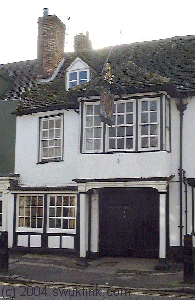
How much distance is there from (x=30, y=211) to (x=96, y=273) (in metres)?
4.68

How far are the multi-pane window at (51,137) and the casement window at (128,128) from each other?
1.89m

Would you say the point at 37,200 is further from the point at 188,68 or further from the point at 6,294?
the point at 188,68

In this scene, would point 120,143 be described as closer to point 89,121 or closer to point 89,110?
point 89,121

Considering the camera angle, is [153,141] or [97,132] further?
[97,132]

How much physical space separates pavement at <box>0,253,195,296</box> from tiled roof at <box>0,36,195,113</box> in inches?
227

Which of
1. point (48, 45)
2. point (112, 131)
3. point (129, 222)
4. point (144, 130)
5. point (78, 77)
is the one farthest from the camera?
point (48, 45)

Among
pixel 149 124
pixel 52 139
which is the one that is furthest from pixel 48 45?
pixel 149 124

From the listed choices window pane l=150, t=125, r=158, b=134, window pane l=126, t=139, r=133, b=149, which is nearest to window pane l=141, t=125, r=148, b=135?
window pane l=150, t=125, r=158, b=134

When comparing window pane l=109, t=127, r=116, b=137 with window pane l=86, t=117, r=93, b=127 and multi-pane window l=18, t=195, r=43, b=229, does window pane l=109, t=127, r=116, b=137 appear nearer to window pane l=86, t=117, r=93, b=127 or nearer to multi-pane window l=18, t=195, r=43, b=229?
window pane l=86, t=117, r=93, b=127

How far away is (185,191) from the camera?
1352 centimetres

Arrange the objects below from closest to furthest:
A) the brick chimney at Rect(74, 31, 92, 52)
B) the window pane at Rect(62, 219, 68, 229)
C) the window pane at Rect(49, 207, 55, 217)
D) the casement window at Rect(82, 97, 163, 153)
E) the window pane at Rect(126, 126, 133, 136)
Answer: the casement window at Rect(82, 97, 163, 153) < the window pane at Rect(126, 126, 133, 136) < the window pane at Rect(62, 219, 68, 229) < the window pane at Rect(49, 207, 55, 217) < the brick chimney at Rect(74, 31, 92, 52)

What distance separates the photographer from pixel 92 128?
13.9 m

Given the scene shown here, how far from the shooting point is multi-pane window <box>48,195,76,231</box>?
15000 millimetres

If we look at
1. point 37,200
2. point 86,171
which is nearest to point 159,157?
point 86,171
